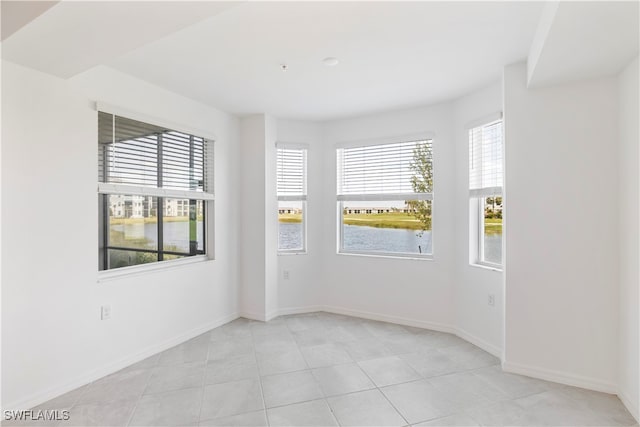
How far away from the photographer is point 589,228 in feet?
8.45

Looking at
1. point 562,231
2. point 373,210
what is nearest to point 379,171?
point 373,210

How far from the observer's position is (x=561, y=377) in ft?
8.73

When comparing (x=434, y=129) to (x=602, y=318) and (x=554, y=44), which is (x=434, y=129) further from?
(x=602, y=318)

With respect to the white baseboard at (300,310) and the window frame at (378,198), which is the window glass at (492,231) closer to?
the window frame at (378,198)

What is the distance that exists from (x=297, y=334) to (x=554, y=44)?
3378 mm

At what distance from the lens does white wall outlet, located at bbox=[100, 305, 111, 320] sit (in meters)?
2.79

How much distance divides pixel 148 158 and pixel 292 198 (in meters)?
1.84

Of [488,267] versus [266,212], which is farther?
[266,212]

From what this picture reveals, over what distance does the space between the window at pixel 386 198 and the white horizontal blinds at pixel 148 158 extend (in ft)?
5.96

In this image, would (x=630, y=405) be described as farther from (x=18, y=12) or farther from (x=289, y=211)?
(x=18, y=12)

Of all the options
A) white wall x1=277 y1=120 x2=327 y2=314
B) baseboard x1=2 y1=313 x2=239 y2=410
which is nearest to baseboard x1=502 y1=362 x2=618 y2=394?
white wall x1=277 y1=120 x2=327 y2=314

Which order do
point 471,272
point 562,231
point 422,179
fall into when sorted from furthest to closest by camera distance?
point 422,179 → point 471,272 → point 562,231

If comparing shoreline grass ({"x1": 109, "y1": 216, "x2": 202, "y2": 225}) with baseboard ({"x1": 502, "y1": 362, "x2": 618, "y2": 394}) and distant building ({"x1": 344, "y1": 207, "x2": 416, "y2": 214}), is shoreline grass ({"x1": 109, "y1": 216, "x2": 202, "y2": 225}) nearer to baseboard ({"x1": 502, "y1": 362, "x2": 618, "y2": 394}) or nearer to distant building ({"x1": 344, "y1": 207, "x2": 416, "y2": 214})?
distant building ({"x1": 344, "y1": 207, "x2": 416, "y2": 214})

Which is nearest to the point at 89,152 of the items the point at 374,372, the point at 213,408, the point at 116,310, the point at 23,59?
the point at 23,59
